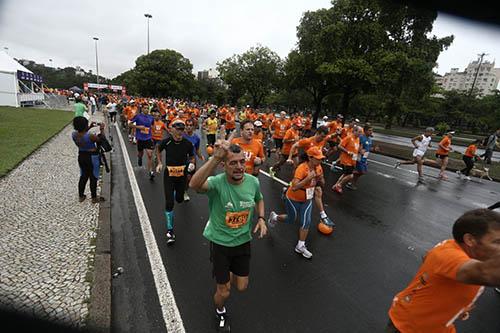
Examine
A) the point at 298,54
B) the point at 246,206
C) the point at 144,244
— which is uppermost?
the point at 298,54

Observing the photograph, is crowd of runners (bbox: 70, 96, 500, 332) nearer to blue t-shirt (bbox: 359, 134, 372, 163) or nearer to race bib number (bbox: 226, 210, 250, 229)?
race bib number (bbox: 226, 210, 250, 229)

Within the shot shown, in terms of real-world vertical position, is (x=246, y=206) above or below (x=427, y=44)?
below

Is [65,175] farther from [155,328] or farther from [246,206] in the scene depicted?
[246,206]

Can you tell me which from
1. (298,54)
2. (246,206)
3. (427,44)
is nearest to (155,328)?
(246,206)

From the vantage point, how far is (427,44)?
16.9 meters

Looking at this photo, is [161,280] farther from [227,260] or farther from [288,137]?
[288,137]

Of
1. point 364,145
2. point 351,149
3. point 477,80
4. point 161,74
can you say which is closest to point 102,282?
point 351,149

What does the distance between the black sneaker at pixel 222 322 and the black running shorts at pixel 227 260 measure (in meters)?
0.45

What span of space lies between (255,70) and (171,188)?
40.6 metres

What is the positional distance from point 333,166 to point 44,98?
122 feet

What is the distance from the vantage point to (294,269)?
159 inches

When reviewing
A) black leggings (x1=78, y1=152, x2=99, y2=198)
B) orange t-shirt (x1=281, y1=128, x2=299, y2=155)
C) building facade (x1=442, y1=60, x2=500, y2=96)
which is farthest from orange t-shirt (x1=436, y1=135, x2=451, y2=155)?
building facade (x1=442, y1=60, x2=500, y2=96)

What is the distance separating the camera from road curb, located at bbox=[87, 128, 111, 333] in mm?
2704

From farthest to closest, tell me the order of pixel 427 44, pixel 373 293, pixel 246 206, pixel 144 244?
1. pixel 427 44
2. pixel 144 244
3. pixel 373 293
4. pixel 246 206
